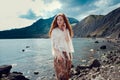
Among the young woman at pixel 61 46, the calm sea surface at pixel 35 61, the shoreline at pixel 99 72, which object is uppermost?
the young woman at pixel 61 46

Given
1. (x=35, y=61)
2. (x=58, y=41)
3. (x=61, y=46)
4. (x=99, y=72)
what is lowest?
(x=35, y=61)

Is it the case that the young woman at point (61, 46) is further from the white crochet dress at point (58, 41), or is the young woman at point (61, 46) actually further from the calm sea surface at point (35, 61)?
the calm sea surface at point (35, 61)

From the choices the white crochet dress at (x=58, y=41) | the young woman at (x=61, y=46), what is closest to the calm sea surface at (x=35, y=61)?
the young woman at (x=61, y=46)

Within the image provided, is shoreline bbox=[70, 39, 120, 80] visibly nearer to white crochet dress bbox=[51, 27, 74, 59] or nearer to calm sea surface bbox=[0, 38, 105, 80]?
calm sea surface bbox=[0, 38, 105, 80]

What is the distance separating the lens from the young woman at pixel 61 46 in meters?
9.45

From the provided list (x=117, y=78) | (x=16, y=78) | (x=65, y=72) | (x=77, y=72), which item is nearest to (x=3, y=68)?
(x=16, y=78)

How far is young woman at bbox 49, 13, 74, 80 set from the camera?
945cm

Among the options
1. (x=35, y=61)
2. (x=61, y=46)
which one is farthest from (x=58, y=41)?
(x=35, y=61)

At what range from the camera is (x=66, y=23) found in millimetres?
9547

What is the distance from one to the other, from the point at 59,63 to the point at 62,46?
1.88 feet

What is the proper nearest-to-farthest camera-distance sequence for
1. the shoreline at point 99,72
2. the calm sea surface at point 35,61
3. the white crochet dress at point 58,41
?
the white crochet dress at point 58,41
the shoreline at point 99,72
the calm sea surface at point 35,61

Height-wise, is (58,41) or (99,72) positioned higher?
(58,41)

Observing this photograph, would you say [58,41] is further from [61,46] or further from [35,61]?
[35,61]

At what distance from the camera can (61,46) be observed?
372 inches
